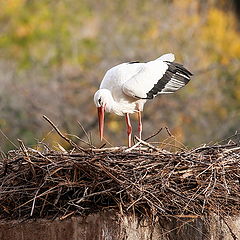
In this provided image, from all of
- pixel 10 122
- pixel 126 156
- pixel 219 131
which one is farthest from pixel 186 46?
pixel 126 156

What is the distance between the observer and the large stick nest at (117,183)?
612cm

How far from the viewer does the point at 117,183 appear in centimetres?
611

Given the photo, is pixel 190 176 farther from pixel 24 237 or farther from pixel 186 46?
pixel 186 46

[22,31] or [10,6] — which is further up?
[10,6]

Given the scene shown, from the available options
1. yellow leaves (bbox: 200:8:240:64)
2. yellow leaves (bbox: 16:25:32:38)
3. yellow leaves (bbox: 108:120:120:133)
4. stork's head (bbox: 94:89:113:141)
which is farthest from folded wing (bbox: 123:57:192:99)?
yellow leaves (bbox: 16:25:32:38)

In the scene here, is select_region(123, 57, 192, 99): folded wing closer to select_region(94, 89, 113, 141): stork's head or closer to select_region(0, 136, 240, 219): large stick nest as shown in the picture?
select_region(94, 89, 113, 141): stork's head

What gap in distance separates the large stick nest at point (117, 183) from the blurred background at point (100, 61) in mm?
11039

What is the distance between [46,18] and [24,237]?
18.8 m

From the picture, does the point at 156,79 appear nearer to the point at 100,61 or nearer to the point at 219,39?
the point at 100,61

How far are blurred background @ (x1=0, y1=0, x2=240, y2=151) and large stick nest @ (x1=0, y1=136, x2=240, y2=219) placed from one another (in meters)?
11.0

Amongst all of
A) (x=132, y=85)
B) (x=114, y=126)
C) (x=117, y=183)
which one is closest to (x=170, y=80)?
(x=132, y=85)

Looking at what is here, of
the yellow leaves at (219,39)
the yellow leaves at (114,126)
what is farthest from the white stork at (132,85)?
the yellow leaves at (219,39)

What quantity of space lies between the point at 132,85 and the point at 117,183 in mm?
3271

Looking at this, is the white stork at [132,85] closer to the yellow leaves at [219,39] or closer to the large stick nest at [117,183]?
the large stick nest at [117,183]
